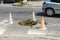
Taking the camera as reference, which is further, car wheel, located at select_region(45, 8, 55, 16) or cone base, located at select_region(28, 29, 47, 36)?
car wheel, located at select_region(45, 8, 55, 16)

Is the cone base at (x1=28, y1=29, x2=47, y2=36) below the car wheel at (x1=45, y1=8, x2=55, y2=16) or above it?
above

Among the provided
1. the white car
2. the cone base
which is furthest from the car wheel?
the cone base

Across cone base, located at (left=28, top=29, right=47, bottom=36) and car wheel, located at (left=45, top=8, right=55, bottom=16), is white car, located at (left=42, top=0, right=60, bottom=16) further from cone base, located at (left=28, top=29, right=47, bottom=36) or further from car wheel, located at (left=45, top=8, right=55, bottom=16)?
cone base, located at (left=28, top=29, right=47, bottom=36)

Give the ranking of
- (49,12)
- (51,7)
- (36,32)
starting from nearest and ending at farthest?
(36,32), (51,7), (49,12)

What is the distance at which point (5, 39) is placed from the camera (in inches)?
444

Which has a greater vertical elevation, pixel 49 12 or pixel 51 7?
pixel 51 7

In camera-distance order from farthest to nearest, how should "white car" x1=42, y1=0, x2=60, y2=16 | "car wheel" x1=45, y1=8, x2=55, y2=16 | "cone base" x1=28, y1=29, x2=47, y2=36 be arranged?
1. "car wheel" x1=45, y1=8, x2=55, y2=16
2. "white car" x1=42, y1=0, x2=60, y2=16
3. "cone base" x1=28, y1=29, x2=47, y2=36

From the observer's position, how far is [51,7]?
61.8 ft

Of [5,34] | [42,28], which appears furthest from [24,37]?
[42,28]

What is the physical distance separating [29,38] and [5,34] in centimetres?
140

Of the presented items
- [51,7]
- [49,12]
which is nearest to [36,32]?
[51,7]

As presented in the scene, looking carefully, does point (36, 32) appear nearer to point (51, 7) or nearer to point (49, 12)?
point (51, 7)

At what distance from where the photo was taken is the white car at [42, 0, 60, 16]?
61.0ft

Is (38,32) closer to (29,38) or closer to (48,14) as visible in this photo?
(29,38)
